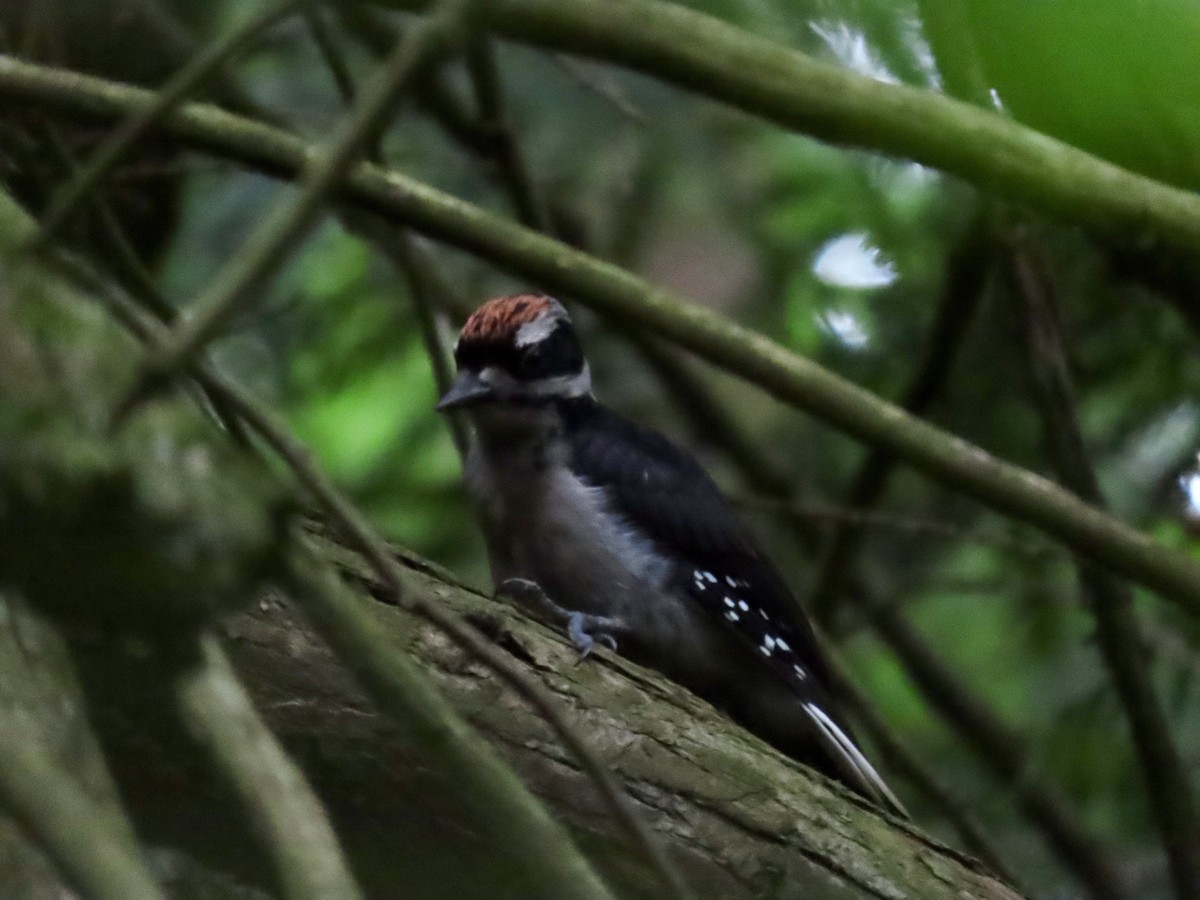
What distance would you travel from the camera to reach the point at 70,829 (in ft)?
4.40

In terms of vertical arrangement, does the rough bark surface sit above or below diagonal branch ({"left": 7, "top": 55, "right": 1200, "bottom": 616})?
below

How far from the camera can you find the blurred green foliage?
4.40 meters

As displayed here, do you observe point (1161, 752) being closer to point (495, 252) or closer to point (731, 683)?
point (731, 683)

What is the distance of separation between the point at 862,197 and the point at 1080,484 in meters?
0.91

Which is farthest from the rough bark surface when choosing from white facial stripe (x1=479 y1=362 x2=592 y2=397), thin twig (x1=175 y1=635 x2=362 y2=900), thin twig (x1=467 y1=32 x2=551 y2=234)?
thin twig (x1=467 y1=32 x2=551 y2=234)

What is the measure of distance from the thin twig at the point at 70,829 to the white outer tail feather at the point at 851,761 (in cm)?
217

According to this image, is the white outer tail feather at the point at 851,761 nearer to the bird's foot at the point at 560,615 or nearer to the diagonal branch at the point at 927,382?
the bird's foot at the point at 560,615

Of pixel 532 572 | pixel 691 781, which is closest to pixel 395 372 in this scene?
pixel 532 572

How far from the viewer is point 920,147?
252 cm

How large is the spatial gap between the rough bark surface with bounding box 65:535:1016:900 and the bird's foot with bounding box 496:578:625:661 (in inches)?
28.7

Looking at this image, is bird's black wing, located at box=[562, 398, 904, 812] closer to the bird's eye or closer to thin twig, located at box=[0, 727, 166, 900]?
the bird's eye

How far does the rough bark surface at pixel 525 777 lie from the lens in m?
2.32

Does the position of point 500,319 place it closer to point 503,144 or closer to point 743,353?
point 503,144

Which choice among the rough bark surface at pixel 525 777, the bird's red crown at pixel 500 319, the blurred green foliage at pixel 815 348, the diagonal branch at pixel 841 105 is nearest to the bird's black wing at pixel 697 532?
the bird's red crown at pixel 500 319
